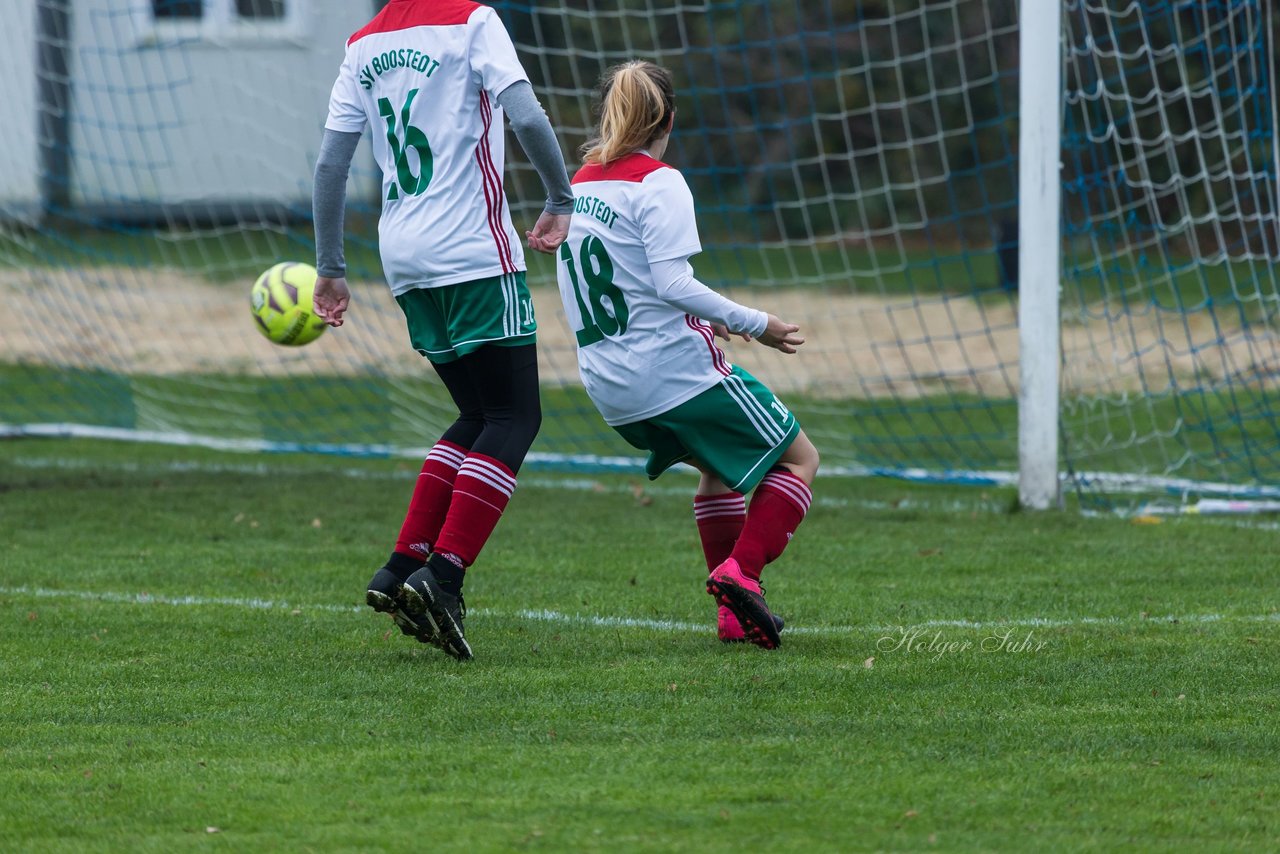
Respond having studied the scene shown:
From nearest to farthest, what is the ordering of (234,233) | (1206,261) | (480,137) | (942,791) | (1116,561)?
(942,791) → (480,137) → (1116,561) → (1206,261) → (234,233)

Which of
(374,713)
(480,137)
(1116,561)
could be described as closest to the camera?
(374,713)

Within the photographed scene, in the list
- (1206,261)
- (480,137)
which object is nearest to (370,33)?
(480,137)

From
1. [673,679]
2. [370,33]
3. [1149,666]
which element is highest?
[370,33]

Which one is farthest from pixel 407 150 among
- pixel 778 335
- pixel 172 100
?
pixel 172 100

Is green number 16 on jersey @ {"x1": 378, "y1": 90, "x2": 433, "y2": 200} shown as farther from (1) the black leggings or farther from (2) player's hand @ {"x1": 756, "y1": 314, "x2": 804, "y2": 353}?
(2) player's hand @ {"x1": 756, "y1": 314, "x2": 804, "y2": 353}

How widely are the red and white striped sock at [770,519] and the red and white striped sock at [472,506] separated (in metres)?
0.65

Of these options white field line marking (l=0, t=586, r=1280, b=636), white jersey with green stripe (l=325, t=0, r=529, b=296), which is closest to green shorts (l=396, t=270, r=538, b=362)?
white jersey with green stripe (l=325, t=0, r=529, b=296)

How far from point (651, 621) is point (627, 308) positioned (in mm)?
1020

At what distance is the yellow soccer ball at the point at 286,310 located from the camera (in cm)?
606

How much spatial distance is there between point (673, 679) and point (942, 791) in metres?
1.04

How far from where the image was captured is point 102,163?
11.0 metres

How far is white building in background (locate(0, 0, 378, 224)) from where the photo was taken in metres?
10.2

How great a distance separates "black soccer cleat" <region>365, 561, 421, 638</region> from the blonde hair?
1.21 meters

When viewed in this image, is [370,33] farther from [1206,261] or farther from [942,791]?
[1206,261]
